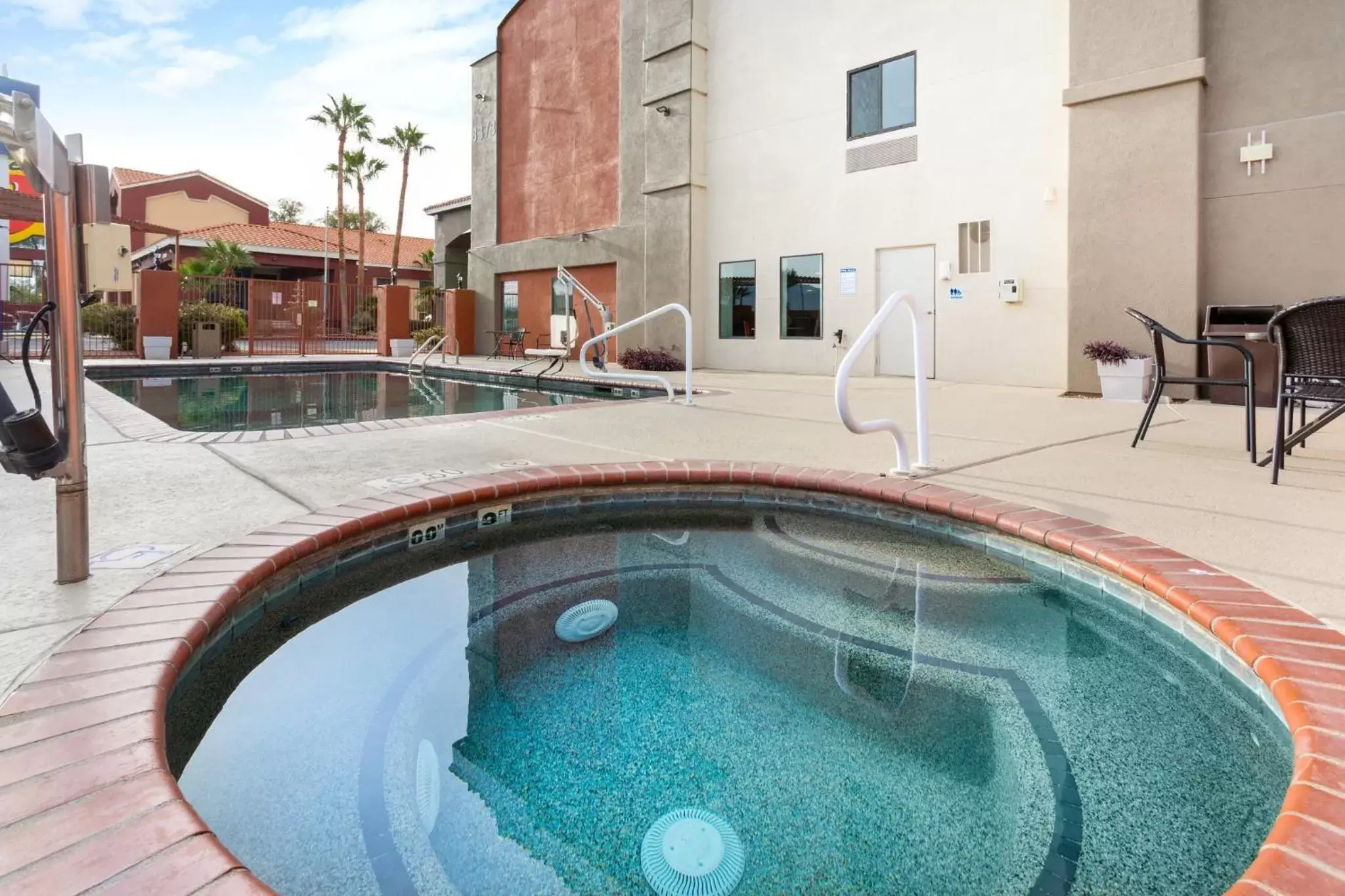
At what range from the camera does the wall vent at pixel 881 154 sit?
36.2 ft

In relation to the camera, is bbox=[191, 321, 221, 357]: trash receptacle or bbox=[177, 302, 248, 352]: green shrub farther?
bbox=[177, 302, 248, 352]: green shrub

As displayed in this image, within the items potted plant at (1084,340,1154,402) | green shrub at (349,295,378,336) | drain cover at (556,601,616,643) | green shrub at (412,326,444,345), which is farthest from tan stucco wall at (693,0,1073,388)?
green shrub at (349,295,378,336)

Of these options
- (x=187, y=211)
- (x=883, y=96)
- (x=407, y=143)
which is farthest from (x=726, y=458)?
(x=187, y=211)

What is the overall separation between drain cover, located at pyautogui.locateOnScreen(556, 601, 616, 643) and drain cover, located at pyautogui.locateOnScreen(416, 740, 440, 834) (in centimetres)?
61

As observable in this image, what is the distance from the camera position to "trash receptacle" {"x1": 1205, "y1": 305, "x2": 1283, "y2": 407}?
7266mm

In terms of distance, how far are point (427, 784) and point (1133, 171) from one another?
9320 mm

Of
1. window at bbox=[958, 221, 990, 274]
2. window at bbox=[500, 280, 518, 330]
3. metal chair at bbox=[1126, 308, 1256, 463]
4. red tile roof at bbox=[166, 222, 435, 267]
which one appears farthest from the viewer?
red tile roof at bbox=[166, 222, 435, 267]

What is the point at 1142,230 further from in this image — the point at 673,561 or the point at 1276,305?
the point at 673,561

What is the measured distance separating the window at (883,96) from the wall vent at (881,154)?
0.21 metres

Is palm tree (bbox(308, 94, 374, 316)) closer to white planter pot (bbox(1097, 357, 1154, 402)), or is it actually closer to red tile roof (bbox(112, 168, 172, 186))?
red tile roof (bbox(112, 168, 172, 186))

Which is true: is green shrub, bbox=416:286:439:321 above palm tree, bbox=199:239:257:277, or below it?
below

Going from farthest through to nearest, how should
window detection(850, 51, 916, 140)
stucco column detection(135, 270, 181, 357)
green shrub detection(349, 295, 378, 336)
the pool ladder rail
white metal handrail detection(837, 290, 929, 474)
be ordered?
1. green shrub detection(349, 295, 378, 336)
2. stucco column detection(135, 270, 181, 357)
3. the pool ladder rail
4. window detection(850, 51, 916, 140)
5. white metal handrail detection(837, 290, 929, 474)

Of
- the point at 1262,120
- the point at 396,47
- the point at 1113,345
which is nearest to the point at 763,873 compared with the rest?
the point at 1113,345

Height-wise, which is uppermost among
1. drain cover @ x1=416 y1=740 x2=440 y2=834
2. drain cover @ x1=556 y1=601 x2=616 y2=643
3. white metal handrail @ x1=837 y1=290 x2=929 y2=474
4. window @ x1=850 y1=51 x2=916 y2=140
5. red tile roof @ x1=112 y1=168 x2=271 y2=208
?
red tile roof @ x1=112 y1=168 x2=271 y2=208
